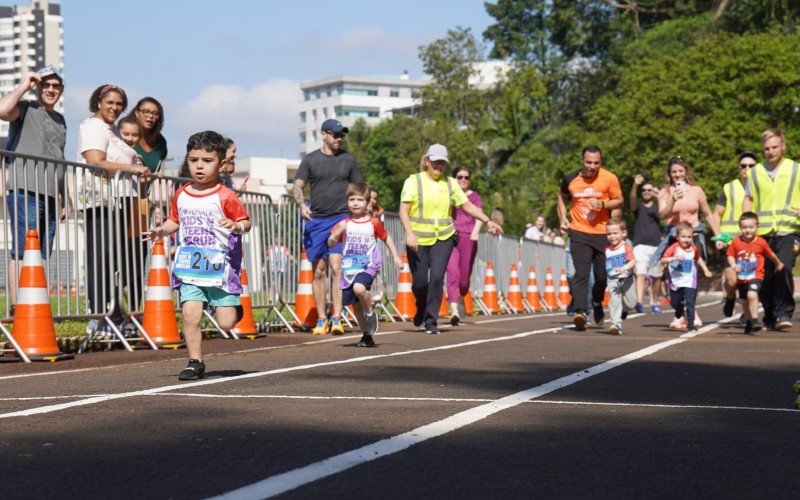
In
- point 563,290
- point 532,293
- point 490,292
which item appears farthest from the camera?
point 563,290

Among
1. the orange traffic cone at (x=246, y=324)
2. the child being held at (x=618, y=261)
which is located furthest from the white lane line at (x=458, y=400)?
the child being held at (x=618, y=261)

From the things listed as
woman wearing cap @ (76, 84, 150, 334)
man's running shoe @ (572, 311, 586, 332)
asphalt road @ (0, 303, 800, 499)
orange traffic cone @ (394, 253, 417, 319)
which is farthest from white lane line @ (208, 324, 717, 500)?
orange traffic cone @ (394, 253, 417, 319)

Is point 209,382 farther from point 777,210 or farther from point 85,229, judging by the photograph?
point 777,210

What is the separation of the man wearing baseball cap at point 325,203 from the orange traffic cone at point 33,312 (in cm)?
486

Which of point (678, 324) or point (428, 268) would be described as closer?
point (428, 268)

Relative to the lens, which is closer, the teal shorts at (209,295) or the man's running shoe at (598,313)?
the teal shorts at (209,295)

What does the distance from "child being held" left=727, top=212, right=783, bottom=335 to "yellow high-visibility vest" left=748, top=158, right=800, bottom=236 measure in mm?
125

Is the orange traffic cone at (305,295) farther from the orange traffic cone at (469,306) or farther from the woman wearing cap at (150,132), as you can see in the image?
the orange traffic cone at (469,306)

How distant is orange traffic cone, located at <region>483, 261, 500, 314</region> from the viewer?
25359mm

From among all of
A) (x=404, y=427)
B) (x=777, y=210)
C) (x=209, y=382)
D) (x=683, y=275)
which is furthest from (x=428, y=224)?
(x=404, y=427)

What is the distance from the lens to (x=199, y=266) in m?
9.30

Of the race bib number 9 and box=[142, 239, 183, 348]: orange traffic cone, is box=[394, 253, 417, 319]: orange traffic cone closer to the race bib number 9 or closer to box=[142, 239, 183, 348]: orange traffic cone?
box=[142, 239, 183, 348]: orange traffic cone

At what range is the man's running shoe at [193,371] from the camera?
29.7 ft

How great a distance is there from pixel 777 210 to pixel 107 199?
23.3 ft
